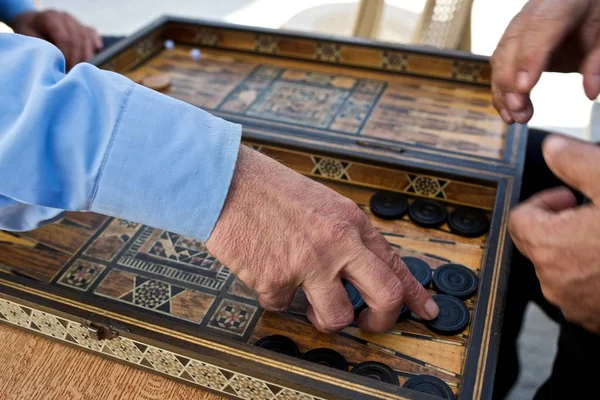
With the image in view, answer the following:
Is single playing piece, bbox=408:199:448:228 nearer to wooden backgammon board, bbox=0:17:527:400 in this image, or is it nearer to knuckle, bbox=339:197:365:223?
wooden backgammon board, bbox=0:17:527:400

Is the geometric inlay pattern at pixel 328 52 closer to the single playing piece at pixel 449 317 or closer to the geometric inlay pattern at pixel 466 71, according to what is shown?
the geometric inlay pattern at pixel 466 71

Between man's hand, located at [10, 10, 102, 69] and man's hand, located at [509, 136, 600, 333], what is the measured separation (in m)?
1.82

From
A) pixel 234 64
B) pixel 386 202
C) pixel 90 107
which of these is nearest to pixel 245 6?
pixel 234 64

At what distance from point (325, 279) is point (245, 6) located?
447cm

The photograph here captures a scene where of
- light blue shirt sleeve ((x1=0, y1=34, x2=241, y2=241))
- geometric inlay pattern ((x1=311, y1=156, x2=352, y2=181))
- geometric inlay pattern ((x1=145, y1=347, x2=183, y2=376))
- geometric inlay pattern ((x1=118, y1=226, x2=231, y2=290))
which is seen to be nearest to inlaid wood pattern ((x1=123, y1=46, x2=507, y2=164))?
geometric inlay pattern ((x1=311, y1=156, x2=352, y2=181))

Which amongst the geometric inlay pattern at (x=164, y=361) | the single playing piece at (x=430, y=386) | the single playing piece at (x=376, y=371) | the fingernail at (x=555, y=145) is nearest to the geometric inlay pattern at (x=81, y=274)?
the geometric inlay pattern at (x=164, y=361)

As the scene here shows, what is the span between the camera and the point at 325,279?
102cm

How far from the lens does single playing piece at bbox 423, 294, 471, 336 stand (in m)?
1.13

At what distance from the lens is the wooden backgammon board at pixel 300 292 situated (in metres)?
1.02

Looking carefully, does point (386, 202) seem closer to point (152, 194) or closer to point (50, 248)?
point (152, 194)

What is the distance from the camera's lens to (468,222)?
1.41 m

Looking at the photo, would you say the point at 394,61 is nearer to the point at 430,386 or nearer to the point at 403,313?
the point at 403,313

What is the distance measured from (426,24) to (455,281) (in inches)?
83.3

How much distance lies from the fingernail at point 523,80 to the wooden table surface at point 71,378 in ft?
3.18
